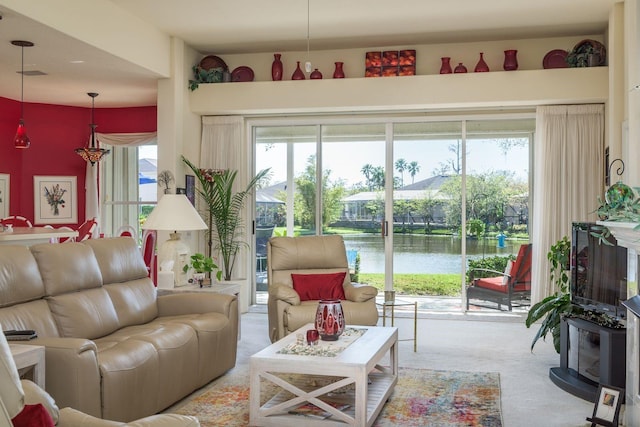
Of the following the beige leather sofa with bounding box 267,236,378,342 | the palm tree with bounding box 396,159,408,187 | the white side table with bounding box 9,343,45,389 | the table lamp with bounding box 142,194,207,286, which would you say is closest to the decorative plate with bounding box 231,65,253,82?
the palm tree with bounding box 396,159,408,187

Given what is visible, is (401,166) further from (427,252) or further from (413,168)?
(427,252)

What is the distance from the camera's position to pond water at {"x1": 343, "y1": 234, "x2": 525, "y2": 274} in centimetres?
728

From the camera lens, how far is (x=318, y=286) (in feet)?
18.4

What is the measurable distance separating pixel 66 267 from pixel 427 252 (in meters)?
4.50

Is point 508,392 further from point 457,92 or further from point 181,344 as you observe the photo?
point 457,92

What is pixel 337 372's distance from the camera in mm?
3428

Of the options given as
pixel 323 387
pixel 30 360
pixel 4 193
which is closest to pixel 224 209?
pixel 4 193

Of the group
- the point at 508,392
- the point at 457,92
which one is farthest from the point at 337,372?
the point at 457,92

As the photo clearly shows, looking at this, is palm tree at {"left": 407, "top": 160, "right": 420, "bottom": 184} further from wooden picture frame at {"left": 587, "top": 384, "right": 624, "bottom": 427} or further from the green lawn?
wooden picture frame at {"left": 587, "top": 384, "right": 624, "bottom": 427}

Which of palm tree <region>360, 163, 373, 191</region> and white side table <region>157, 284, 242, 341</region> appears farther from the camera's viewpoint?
palm tree <region>360, 163, 373, 191</region>

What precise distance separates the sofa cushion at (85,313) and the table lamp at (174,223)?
3.05 feet

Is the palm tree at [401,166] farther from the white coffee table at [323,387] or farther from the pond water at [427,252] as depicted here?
the white coffee table at [323,387]

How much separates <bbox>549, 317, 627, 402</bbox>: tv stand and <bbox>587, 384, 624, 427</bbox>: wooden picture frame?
376mm

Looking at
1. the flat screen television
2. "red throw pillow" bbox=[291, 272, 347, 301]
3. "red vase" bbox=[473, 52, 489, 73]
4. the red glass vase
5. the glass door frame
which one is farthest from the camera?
the glass door frame
